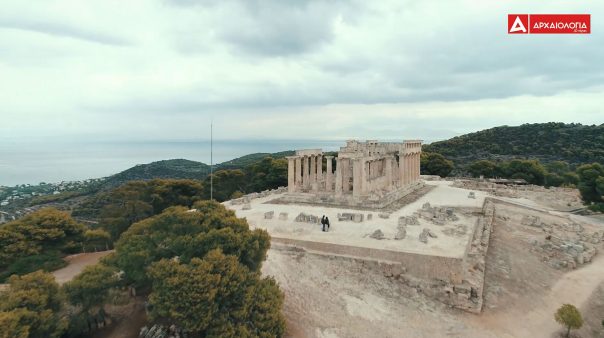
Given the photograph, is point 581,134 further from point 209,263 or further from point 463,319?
point 209,263

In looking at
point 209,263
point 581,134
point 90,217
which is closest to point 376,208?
point 209,263

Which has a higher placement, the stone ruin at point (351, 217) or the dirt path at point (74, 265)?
the stone ruin at point (351, 217)

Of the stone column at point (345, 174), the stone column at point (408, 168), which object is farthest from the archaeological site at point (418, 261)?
the stone column at point (408, 168)

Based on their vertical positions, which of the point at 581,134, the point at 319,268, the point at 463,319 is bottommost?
the point at 463,319

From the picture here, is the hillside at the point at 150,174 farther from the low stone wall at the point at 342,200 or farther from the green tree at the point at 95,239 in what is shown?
the green tree at the point at 95,239

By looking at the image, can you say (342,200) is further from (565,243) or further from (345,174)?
(565,243)
